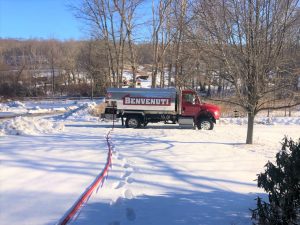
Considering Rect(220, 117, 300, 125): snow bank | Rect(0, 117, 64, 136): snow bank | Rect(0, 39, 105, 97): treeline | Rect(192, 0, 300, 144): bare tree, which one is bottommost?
Rect(0, 117, 64, 136): snow bank

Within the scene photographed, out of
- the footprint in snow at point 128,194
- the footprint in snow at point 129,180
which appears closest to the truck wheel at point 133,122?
the footprint in snow at point 129,180

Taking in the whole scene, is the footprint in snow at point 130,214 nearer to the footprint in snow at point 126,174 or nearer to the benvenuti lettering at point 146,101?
the footprint in snow at point 126,174

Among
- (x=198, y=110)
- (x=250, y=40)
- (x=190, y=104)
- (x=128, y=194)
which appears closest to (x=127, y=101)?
(x=190, y=104)

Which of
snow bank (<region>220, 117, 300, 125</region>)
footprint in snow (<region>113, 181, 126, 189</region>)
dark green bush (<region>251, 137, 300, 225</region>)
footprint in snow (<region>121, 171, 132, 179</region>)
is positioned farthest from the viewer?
snow bank (<region>220, 117, 300, 125</region>)

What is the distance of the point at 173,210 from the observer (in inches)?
231

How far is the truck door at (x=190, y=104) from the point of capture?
68.4 feet

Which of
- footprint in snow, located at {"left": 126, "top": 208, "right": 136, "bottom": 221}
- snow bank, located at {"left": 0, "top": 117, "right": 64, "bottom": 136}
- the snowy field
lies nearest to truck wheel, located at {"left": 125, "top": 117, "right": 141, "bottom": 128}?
snow bank, located at {"left": 0, "top": 117, "right": 64, "bottom": 136}

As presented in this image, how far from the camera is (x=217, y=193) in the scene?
279 inches

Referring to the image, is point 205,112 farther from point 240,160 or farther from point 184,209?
point 184,209

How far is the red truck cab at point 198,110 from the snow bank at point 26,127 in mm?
7023

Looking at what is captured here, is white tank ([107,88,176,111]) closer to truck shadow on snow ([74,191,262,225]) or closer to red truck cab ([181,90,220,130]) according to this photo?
red truck cab ([181,90,220,130])

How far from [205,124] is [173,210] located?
1510 cm

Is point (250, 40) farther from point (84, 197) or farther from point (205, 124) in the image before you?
point (84, 197)

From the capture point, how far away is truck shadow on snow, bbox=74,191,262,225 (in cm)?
529
